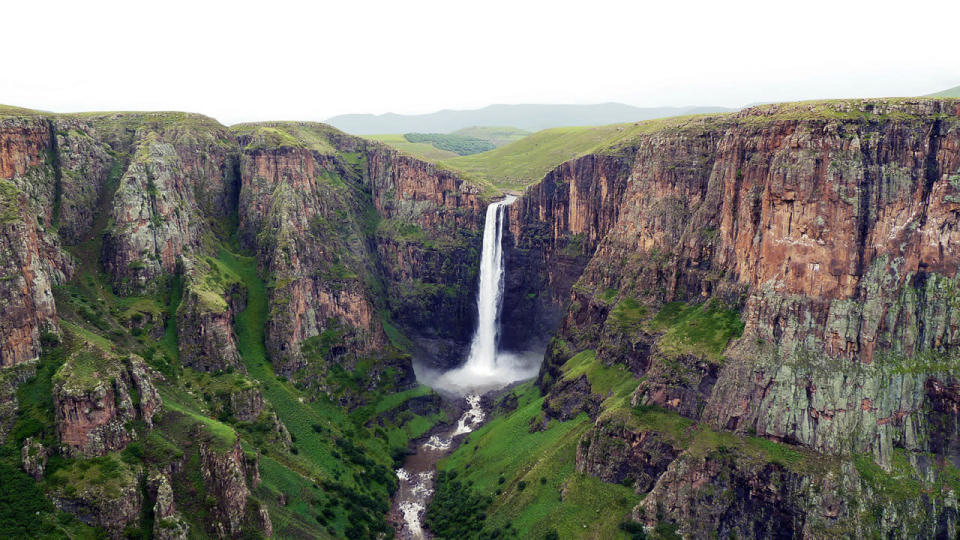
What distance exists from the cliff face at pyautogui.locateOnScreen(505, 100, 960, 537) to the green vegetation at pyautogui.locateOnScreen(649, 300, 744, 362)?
0.74 ft

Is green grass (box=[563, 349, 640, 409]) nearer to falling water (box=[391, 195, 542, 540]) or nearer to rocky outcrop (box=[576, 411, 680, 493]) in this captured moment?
rocky outcrop (box=[576, 411, 680, 493])

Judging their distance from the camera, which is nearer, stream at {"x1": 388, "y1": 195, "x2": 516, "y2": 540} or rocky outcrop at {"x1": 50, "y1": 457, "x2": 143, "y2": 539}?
rocky outcrop at {"x1": 50, "y1": 457, "x2": 143, "y2": 539}

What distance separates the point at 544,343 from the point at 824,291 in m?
73.0

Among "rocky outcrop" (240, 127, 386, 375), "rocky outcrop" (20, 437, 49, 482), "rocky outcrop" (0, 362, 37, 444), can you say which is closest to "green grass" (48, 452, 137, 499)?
"rocky outcrop" (20, 437, 49, 482)

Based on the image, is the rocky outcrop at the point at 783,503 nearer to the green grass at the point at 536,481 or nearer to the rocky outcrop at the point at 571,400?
the green grass at the point at 536,481

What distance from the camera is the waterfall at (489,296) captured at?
145000 millimetres

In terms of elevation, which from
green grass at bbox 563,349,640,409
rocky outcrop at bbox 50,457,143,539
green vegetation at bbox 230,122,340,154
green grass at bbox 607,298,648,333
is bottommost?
green grass at bbox 563,349,640,409

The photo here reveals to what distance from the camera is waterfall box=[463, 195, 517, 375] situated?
145000 mm

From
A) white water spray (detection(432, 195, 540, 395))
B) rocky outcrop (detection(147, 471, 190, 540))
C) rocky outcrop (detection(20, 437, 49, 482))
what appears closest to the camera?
rocky outcrop (detection(20, 437, 49, 482))

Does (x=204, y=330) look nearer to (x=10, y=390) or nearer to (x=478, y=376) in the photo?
(x=10, y=390)

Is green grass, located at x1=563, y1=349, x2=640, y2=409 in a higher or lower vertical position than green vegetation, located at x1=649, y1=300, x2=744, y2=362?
lower

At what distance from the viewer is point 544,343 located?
458 ft

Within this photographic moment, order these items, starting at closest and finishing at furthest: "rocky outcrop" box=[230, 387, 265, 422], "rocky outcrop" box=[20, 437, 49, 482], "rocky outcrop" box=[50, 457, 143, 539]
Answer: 1. "rocky outcrop" box=[50, 457, 143, 539]
2. "rocky outcrop" box=[20, 437, 49, 482]
3. "rocky outcrop" box=[230, 387, 265, 422]

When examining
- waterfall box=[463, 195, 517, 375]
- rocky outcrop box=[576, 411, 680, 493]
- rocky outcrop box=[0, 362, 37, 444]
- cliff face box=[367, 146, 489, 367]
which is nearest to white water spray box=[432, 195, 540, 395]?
waterfall box=[463, 195, 517, 375]
